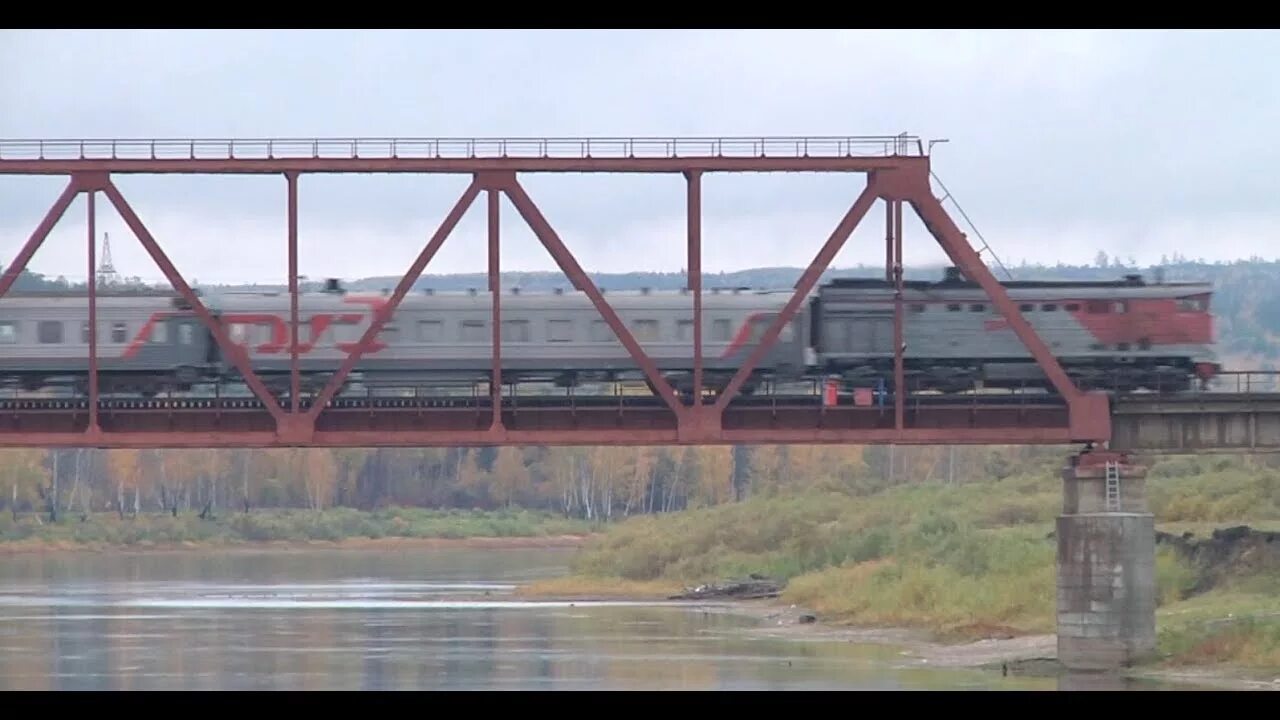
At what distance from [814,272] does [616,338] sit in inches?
392

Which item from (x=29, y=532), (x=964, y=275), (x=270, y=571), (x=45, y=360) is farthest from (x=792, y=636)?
(x=29, y=532)

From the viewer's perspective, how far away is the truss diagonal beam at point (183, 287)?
66.2 m

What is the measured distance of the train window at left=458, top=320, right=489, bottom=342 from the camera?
75562 mm

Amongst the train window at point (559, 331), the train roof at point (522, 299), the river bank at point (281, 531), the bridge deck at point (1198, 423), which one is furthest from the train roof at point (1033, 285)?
the river bank at point (281, 531)

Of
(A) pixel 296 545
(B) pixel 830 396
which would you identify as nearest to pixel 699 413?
(B) pixel 830 396

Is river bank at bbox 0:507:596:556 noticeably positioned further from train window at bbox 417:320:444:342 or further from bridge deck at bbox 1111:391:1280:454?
bridge deck at bbox 1111:391:1280:454

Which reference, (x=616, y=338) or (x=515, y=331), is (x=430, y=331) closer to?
(x=515, y=331)

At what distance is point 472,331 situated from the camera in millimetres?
Answer: 75625

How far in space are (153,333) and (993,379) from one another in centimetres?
2350

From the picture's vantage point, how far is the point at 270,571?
136625 millimetres

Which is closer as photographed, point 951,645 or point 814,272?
point 814,272

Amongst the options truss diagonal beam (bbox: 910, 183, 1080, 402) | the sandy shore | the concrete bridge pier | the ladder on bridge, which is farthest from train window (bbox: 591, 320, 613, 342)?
the sandy shore

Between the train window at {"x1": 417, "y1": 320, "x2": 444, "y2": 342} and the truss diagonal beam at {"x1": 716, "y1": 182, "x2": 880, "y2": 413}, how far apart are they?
37.3 ft

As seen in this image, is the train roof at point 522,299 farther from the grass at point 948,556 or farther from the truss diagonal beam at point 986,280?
the grass at point 948,556
